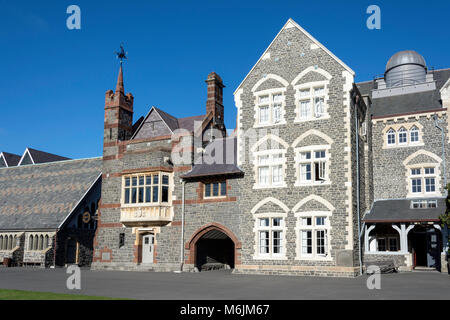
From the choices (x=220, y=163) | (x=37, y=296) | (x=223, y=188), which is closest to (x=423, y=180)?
(x=223, y=188)

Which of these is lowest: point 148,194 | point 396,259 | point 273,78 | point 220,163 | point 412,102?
point 396,259

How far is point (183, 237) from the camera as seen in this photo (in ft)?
87.0

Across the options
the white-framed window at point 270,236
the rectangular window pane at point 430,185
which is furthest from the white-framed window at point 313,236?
the rectangular window pane at point 430,185

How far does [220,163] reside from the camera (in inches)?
1054

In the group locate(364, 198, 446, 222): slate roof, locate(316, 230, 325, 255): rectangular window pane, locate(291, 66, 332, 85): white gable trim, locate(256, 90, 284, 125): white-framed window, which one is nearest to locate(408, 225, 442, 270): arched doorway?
locate(364, 198, 446, 222): slate roof

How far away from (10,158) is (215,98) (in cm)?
2776

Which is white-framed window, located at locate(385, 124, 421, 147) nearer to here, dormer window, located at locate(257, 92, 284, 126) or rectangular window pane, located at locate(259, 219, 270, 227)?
dormer window, located at locate(257, 92, 284, 126)

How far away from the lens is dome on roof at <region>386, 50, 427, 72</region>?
107ft

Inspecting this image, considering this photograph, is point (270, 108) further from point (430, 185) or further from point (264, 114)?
point (430, 185)

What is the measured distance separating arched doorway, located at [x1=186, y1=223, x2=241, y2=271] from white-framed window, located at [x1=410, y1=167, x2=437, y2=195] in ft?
36.8
